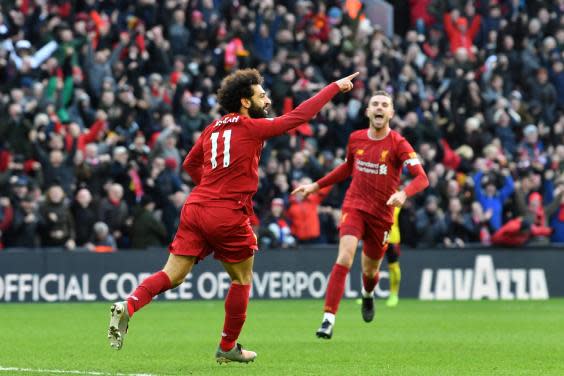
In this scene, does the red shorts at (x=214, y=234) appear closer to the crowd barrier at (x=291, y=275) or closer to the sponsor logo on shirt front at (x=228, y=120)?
the sponsor logo on shirt front at (x=228, y=120)

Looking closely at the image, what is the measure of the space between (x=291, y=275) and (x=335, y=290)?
391 inches

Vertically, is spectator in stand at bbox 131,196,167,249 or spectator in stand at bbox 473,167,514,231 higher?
spectator in stand at bbox 473,167,514,231

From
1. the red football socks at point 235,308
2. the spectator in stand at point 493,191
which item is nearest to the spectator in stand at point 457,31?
the spectator in stand at point 493,191

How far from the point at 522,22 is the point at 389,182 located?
16331mm

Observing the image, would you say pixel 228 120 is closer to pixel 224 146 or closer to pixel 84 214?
pixel 224 146

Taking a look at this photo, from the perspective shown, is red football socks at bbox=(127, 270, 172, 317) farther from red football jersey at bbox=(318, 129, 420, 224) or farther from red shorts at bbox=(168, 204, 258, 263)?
red football jersey at bbox=(318, 129, 420, 224)

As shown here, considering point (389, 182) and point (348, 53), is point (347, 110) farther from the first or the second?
point (389, 182)

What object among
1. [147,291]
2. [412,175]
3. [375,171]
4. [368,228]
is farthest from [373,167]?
[147,291]

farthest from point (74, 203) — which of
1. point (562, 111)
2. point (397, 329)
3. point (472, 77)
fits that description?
point (562, 111)

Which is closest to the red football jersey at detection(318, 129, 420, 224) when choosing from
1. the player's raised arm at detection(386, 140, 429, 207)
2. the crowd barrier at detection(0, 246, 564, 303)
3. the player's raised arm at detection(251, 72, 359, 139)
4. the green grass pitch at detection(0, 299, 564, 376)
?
the player's raised arm at detection(386, 140, 429, 207)

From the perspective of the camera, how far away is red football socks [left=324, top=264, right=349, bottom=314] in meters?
13.6

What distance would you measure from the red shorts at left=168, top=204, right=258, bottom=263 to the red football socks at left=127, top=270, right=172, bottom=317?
23 centimetres

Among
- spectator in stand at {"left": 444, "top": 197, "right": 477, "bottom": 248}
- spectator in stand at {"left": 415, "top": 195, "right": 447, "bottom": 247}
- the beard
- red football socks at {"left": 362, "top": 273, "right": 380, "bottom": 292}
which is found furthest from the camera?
spectator in stand at {"left": 444, "top": 197, "right": 477, "bottom": 248}

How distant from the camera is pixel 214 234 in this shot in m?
10.6
